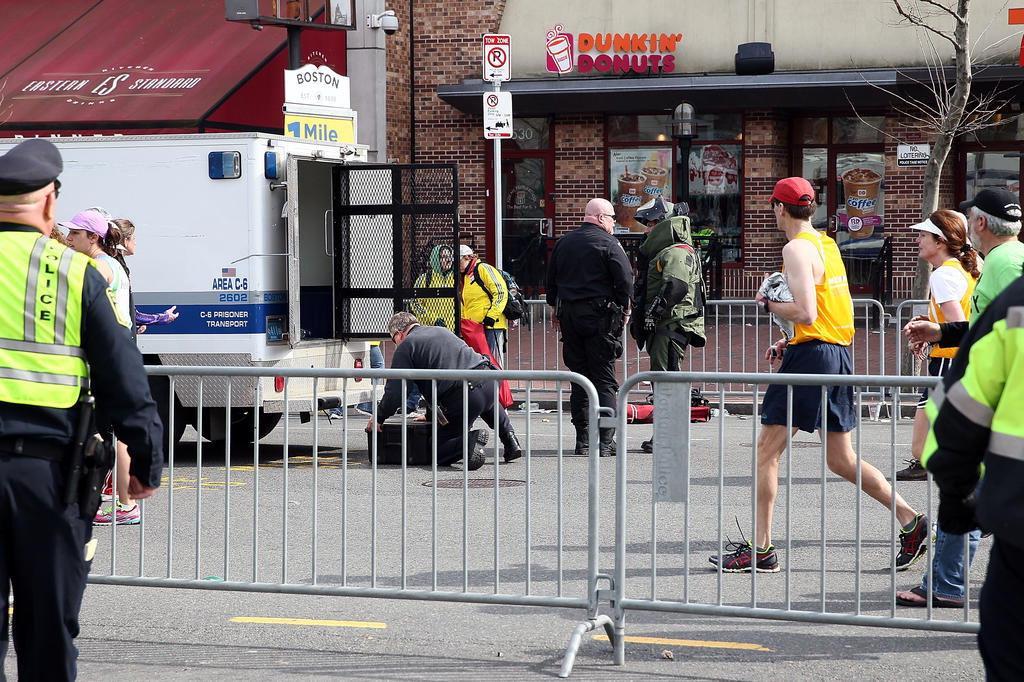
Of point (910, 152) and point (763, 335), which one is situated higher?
point (910, 152)

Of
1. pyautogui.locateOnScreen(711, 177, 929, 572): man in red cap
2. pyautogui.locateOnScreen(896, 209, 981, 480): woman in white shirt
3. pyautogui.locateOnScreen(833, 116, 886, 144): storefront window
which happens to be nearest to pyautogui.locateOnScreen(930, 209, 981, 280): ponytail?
pyautogui.locateOnScreen(896, 209, 981, 480): woman in white shirt

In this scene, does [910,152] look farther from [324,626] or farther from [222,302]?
[324,626]

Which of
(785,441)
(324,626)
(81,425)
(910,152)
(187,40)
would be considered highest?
(187,40)

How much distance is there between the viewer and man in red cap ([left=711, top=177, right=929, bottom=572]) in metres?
6.77

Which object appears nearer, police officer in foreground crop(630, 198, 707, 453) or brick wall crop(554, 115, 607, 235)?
police officer in foreground crop(630, 198, 707, 453)

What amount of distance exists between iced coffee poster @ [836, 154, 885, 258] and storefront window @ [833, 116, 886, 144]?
26 centimetres

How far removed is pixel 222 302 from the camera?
37.5ft

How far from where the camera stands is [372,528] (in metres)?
6.30

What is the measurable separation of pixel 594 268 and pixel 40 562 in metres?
7.69

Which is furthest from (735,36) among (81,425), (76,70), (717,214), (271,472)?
(81,425)

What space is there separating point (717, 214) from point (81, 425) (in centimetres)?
2098

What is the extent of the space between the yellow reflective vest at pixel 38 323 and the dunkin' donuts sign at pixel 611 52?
20.5 m

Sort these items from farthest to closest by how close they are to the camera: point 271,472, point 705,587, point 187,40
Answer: point 187,40 < point 271,472 < point 705,587

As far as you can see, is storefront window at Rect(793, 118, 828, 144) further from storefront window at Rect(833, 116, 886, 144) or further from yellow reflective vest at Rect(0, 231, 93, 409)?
yellow reflective vest at Rect(0, 231, 93, 409)
